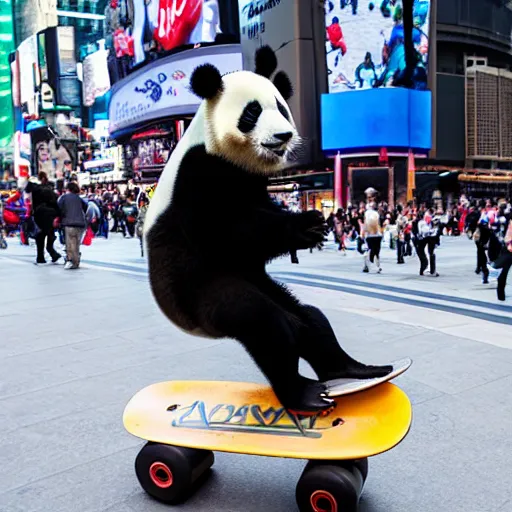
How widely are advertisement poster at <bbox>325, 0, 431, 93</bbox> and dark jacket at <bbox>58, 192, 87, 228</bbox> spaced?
71.4 feet

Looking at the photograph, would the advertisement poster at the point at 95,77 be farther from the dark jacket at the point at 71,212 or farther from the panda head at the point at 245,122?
the panda head at the point at 245,122

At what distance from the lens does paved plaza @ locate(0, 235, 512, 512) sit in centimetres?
223

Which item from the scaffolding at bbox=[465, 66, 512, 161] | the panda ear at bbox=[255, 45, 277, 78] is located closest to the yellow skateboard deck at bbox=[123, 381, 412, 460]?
the panda ear at bbox=[255, 45, 277, 78]

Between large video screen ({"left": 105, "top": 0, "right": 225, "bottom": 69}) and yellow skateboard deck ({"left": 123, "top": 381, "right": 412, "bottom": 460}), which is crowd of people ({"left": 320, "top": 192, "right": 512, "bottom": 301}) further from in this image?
large video screen ({"left": 105, "top": 0, "right": 225, "bottom": 69})

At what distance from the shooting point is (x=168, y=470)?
2168 mm

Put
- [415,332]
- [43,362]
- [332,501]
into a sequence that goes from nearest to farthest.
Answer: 1. [332,501]
2. [43,362]
3. [415,332]

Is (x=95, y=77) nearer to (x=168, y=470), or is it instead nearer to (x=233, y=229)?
(x=233, y=229)

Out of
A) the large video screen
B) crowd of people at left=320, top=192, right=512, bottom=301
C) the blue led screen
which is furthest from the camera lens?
the large video screen

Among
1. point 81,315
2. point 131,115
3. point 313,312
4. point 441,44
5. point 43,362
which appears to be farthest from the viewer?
point 131,115

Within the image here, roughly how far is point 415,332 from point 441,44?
34329mm

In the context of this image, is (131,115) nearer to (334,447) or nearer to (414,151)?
(414,151)

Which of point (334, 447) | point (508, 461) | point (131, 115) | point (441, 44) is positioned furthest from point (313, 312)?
point (131, 115)

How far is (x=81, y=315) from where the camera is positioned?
5.64m

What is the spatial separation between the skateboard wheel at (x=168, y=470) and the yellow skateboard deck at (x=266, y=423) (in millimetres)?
43
